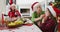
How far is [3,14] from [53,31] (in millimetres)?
610

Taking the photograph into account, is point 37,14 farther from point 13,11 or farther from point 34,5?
point 13,11

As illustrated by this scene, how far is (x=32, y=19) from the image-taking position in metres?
1.45

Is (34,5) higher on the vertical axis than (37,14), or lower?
higher

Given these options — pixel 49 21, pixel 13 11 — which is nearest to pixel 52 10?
pixel 49 21

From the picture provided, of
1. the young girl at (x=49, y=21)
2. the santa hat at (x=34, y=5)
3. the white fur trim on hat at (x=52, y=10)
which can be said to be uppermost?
the santa hat at (x=34, y=5)

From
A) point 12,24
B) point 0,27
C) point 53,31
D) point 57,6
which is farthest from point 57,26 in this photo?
point 0,27

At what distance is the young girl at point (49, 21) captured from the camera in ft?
4.78

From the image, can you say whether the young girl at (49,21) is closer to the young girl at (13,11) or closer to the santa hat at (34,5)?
the santa hat at (34,5)

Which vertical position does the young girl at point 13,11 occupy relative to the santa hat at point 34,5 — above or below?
below

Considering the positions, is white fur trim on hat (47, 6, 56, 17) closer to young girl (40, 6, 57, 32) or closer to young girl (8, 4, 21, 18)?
young girl (40, 6, 57, 32)

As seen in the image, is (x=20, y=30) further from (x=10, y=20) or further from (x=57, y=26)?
(x=57, y=26)

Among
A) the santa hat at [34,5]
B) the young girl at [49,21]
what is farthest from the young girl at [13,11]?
the young girl at [49,21]

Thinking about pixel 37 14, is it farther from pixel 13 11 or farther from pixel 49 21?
pixel 13 11

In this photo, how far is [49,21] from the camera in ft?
4.82
